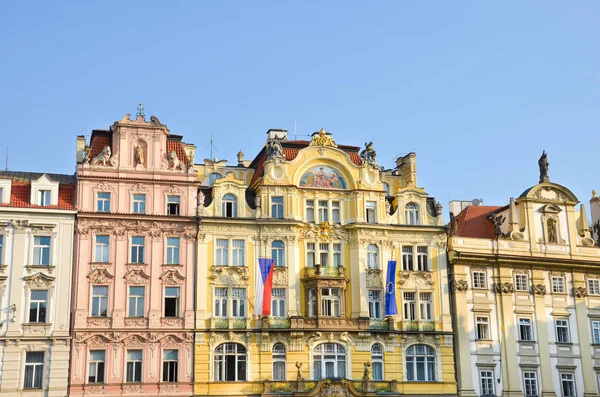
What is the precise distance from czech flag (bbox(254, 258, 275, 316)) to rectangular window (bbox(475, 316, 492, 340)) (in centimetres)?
1596

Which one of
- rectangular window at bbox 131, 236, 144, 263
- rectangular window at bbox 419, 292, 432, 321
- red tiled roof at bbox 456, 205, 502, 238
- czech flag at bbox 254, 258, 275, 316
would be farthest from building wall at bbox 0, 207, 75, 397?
red tiled roof at bbox 456, 205, 502, 238

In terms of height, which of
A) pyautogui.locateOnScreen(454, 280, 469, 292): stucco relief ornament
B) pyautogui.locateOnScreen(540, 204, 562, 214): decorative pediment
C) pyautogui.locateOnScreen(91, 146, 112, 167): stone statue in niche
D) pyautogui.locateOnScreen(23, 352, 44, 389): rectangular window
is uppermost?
pyautogui.locateOnScreen(91, 146, 112, 167): stone statue in niche

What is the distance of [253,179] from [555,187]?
79.1 ft

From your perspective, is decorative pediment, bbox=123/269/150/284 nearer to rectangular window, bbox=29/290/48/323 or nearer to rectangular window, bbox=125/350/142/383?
rectangular window, bbox=125/350/142/383

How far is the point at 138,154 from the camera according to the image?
211 feet

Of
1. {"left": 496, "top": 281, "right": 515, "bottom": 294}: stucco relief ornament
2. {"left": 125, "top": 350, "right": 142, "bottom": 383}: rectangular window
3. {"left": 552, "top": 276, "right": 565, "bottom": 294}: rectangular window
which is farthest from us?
{"left": 552, "top": 276, "right": 565, "bottom": 294}: rectangular window

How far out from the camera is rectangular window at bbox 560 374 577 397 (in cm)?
6794

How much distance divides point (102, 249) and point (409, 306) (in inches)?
878

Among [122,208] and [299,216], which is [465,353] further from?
[122,208]

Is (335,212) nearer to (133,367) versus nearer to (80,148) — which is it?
(133,367)

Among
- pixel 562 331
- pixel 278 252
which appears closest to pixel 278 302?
pixel 278 252

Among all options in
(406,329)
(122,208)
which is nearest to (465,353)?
(406,329)

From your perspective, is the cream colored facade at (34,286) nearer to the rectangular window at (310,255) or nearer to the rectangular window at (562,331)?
the rectangular window at (310,255)

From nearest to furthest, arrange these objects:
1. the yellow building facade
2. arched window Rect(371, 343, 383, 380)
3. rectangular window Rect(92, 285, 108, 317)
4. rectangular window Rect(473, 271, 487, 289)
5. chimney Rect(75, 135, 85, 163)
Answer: rectangular window Rect(92, 285, 108, 317) < the yellow building facade < arched window Rect(371, 343, 383, 380) < chimney Rect(75, 135, 85, 163) < rectangular window Rect(473, 271, 487, 289)
